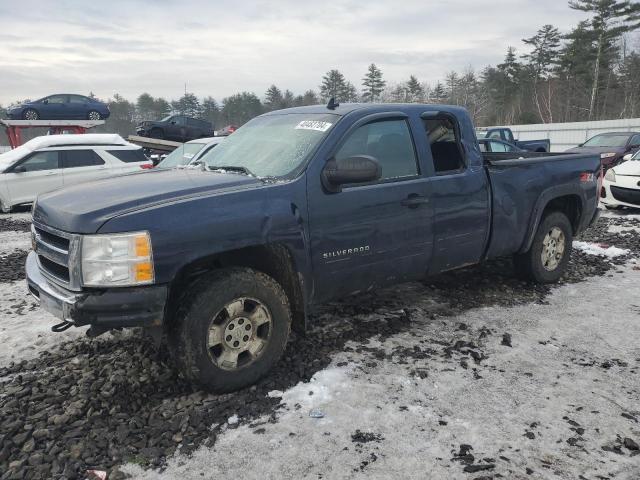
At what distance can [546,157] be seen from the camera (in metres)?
5.23

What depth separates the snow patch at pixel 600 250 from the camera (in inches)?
271

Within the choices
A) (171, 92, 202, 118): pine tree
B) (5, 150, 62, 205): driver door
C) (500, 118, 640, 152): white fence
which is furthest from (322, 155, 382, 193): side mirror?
(171, 92, 202, 118): pine tree

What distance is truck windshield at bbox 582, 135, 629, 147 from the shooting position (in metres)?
16.8

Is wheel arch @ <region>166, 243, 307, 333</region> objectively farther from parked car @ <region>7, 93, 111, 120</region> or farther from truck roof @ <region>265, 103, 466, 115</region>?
parked car @ <region>7, 93, 111, 120</region>

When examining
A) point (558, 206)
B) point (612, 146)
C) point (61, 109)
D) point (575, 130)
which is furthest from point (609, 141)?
point (61, 109)

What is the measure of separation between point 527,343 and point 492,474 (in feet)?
5.90

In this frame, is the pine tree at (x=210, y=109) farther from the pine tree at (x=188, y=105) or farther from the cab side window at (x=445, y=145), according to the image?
the cab side window at (x=445, y=145)

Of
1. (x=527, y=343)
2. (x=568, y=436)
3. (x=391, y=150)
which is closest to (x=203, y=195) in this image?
(x=391, y=150)

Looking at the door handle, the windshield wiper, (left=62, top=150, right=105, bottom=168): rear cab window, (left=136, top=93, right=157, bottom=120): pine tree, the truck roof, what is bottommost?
the door handle

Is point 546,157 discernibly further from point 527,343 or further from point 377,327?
point 377,327

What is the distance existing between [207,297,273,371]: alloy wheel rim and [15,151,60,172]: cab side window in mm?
10864

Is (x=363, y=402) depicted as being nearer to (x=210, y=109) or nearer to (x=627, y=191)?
(x=627, y=191)

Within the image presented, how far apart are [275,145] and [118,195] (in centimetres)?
129

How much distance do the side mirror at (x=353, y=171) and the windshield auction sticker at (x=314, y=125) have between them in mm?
412
